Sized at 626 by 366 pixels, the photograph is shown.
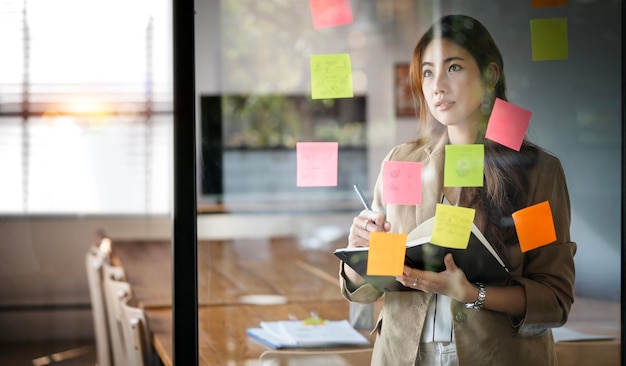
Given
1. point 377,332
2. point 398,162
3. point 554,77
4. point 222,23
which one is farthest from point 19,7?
point 554,77

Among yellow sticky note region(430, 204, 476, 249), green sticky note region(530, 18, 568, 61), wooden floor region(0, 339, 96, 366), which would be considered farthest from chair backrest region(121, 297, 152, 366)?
green sticky note region(530, 18, 568, 61)

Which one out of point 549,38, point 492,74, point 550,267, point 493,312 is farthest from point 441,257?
point 549,38

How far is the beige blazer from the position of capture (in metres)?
1.94

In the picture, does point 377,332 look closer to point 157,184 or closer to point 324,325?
point 324,325

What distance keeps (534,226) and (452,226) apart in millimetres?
228

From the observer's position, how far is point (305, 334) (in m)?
2.14

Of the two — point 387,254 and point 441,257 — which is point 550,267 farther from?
point 387,254

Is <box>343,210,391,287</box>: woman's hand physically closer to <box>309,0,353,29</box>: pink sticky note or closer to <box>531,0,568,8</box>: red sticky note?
<box>309,0,353,29</box>: pink sticky note

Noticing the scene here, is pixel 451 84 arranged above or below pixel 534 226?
above

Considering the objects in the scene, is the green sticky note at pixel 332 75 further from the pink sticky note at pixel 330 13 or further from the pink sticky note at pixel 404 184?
the pink sticky note at pixel 404 184

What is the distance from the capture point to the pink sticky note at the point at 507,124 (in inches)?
78.8

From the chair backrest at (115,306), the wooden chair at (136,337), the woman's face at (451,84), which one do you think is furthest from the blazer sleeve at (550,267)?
the chair backrest at (115,306)

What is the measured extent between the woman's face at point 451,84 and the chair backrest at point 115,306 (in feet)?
3.94

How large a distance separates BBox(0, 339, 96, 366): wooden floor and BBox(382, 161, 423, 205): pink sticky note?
1060 mm
